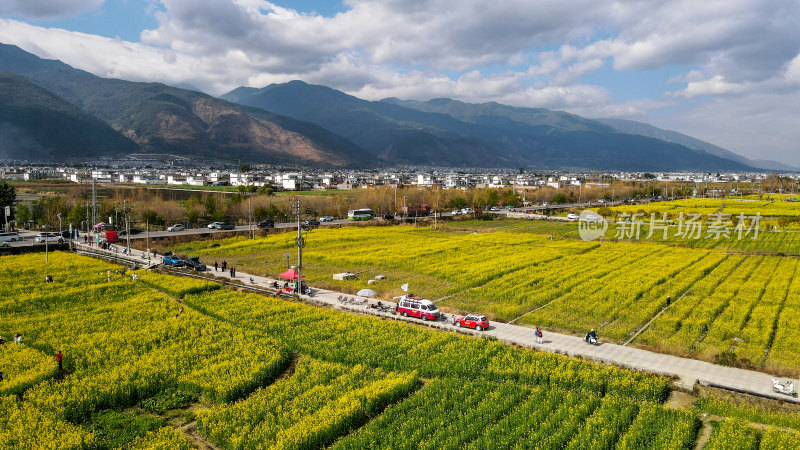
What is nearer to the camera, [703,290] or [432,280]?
[703,290]

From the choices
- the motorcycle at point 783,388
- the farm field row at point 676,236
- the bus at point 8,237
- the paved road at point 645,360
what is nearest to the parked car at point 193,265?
the paved road at point 645,360

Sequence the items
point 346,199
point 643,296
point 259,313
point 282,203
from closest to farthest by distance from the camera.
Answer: point 259,313 → point 643,296 → point 282,203 → point 346,199

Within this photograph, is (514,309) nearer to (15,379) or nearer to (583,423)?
(583,423)

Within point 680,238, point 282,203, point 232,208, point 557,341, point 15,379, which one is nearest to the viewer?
point 15,379

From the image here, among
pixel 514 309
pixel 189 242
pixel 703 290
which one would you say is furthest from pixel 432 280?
pixel 189 242

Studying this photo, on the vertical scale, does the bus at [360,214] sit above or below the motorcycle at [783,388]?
above

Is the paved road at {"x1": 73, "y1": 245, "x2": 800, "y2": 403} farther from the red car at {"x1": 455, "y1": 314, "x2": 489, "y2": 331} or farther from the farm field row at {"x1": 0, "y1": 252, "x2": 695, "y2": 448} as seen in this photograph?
the farm field row at {"x1": 0, "y1": 252, "x2": 695, "y2": 448}

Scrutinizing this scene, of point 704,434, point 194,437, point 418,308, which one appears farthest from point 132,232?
point 704,434

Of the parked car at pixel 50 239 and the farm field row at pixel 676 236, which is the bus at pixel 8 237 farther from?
the farm field row at pixel 676 236
